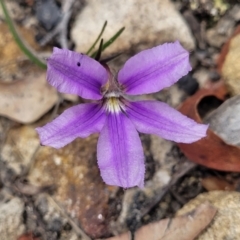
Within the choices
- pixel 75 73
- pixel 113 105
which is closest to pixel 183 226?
pixel 113 105

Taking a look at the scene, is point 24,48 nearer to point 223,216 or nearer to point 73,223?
point 73,223

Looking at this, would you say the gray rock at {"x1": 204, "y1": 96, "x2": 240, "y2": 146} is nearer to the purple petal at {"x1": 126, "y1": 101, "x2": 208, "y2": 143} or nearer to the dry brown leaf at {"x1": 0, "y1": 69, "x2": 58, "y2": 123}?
the purple petal at {"x1": 126, "y1": 101, "x2": 208, "y2": 143}

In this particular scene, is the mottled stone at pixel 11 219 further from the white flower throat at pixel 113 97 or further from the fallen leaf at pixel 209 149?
the fallen leaf at pixel 209 149

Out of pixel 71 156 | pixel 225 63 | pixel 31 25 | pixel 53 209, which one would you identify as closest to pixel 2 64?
pixel 31 25

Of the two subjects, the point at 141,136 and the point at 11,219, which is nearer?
the point at 11,219

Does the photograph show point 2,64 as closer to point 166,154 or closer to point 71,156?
point 71,156

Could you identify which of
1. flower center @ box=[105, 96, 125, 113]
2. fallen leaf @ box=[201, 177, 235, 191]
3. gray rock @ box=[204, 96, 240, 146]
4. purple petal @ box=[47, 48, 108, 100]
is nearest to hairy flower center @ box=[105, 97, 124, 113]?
flower center @ box=[105, 96, 125, 113]
